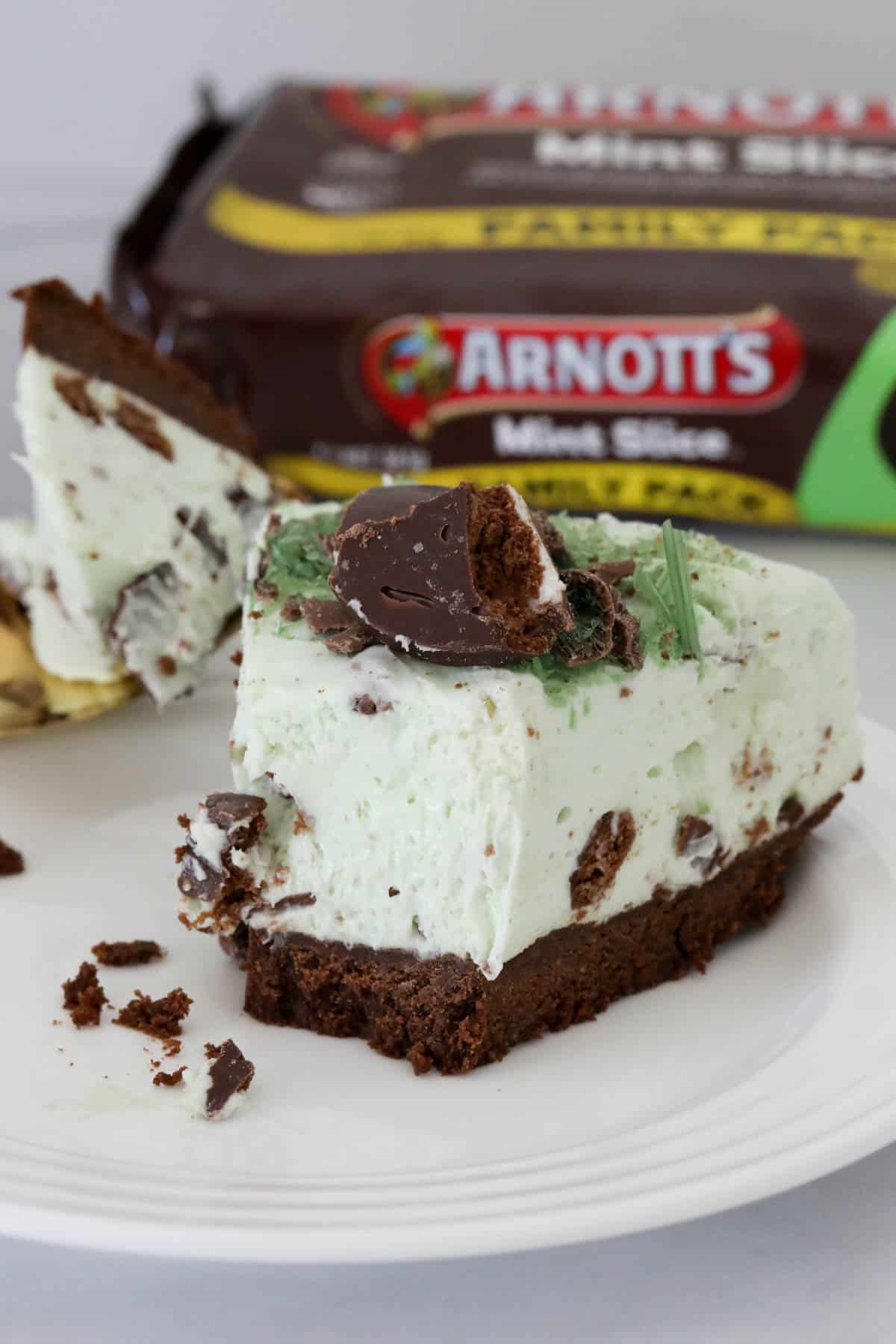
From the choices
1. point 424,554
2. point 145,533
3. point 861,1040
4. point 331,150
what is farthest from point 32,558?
point 331,150

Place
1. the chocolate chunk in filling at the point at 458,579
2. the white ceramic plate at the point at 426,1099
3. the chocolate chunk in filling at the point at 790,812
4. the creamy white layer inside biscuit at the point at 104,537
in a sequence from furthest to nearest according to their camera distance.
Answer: the creamy white layer inside biscuit at the point at 104,537 < the chocolate chunk in filling at the point at 790,812 < the chocolate chunk in filling at the point at 458,579 < the white ceramic plate at the point at 426,1099

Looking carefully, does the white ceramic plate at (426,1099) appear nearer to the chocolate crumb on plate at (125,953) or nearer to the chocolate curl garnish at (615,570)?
the chocolate crumb on plate at (125,953)

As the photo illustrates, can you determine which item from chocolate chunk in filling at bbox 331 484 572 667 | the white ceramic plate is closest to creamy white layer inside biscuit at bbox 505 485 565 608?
chocolate chunk in filling at bbox 331 484 572 667

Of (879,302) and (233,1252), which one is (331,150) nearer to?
(879,302)

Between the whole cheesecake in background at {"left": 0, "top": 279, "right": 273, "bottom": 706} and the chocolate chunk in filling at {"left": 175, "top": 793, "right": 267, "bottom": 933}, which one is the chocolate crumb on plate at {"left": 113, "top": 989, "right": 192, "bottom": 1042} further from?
the whole cheesecake in background at {"left": 0, "top": 279, "right": 273, "bottom": 706}

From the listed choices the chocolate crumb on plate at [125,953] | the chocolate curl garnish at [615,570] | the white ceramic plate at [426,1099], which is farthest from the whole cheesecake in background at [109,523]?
the chocolate curl garnish at [615,570]

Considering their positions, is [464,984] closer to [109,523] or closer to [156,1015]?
[156,1015]

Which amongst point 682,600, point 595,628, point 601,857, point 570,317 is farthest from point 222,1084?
point 570,317
